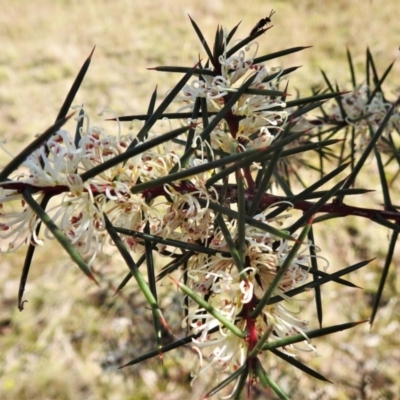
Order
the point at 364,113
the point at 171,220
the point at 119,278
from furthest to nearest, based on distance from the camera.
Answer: the point at 119,278 < the point at 364,113 < the point at 171,220

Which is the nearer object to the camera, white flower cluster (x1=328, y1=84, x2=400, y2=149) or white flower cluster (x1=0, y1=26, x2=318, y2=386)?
white flower cluster (x1=0, y1=26, x2=318, y2=386)

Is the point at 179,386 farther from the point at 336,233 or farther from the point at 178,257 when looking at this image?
the point at 178,257

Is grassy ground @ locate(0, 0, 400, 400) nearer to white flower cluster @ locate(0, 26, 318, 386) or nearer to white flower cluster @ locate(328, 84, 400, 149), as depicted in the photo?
white flower cluster @ locate(328, 84, 400, 149)

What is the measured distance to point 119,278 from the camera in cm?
153

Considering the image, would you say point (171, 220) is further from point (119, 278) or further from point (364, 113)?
point (119, 278)

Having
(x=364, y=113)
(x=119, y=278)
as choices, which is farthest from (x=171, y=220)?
(x=119, y=278)

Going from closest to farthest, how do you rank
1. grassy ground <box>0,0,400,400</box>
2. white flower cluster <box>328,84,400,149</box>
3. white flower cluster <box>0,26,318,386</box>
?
white flower cluster <box>0,26,318,386</box>, white flower cluster <box>328,84,400,149</box>, grassy ground <box>0,0,400,400</box>

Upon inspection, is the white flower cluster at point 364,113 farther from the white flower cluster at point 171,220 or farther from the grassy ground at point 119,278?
the white flower cluster at point 171,220

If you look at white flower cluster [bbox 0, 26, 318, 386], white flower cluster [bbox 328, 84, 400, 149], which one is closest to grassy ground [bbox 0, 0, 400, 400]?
white flower cluster [bbox 328, 84, 400, 149]

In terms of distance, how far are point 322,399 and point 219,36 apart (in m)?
1.10

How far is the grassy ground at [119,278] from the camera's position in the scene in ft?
4.41

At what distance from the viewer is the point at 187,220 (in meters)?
0.35

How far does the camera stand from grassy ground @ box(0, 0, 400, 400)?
52.9 inches

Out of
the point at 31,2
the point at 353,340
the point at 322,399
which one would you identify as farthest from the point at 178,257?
the point at 31,2
